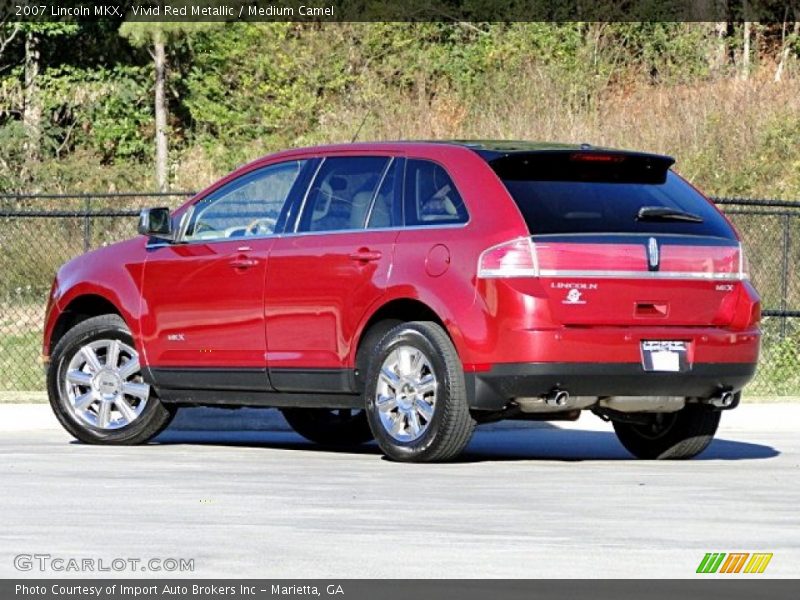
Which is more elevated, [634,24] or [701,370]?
[634,24]

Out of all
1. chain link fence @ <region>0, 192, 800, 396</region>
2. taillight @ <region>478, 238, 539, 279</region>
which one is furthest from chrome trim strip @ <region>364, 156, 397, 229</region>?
chain link fence @ <region>0, 192, 800, 396</region>

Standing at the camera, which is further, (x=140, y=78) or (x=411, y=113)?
(x=140, y=78)

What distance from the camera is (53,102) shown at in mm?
46344

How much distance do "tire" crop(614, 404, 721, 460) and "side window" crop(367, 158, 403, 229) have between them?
206cm

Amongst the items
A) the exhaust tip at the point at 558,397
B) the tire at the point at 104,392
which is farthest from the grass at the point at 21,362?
the exhaust tip at the point at 558,397

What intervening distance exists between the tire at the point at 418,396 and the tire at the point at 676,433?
158 cm

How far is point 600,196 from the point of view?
1227 cm

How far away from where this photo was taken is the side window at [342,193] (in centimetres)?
1280

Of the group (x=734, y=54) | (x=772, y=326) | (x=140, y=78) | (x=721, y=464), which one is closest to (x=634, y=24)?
(x=734, y=54)

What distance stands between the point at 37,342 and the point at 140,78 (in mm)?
25258

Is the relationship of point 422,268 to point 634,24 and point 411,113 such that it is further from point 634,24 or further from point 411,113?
point 634,24

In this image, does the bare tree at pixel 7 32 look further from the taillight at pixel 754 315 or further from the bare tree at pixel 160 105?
the taillight at pixel 754 315
